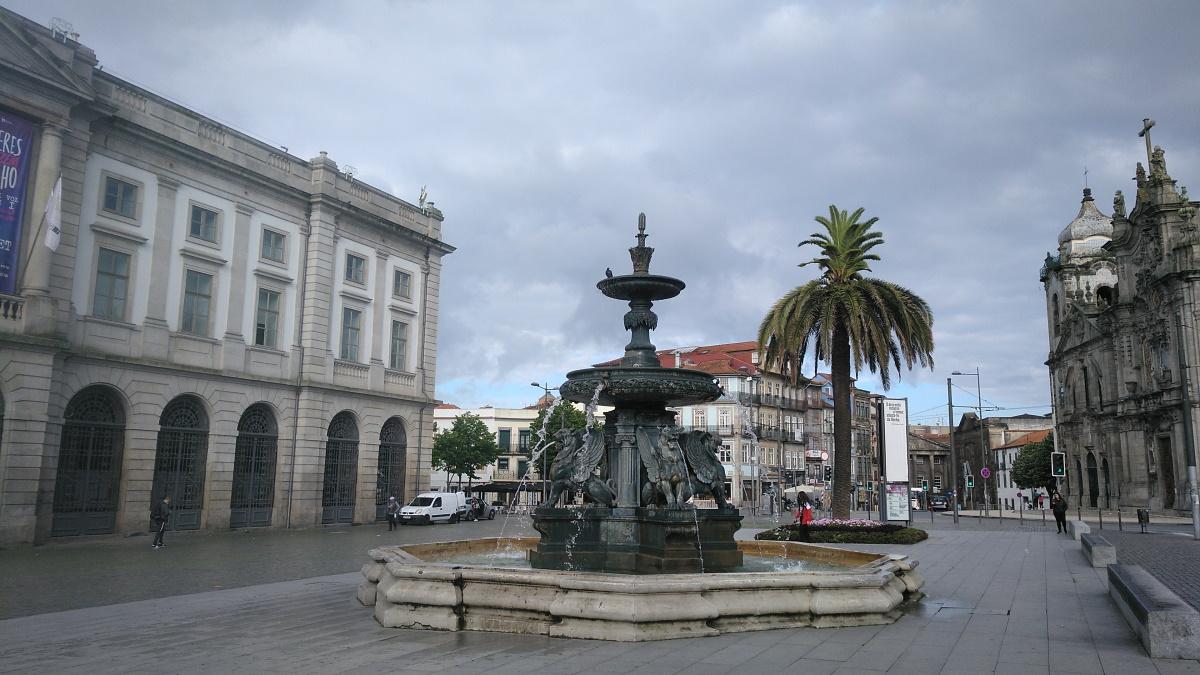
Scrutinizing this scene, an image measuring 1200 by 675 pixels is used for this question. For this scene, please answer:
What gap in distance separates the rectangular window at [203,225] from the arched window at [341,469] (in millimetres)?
8972

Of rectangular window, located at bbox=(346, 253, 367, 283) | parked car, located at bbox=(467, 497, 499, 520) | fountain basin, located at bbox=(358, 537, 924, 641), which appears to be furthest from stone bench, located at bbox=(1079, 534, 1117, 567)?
parked car, located at bbox=(467, 497, 499, 520)

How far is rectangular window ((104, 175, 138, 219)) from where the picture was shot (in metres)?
27.5

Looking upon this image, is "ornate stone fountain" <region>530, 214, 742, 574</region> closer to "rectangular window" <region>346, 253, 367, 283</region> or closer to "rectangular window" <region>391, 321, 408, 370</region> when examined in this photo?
"rectangular window" <region>346, 253, 367, 283</region>

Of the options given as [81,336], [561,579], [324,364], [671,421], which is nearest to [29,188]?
[81,336]

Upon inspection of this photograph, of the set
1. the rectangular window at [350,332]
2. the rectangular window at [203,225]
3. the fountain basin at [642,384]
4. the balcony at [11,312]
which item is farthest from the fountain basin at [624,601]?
the rectangular window at [350,332]

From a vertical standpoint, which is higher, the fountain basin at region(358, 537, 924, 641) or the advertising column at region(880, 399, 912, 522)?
the advertising column at region(880, 399, 912, 522)

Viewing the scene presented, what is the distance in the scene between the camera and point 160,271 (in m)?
29.0

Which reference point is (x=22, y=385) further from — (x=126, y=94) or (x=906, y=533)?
(x=906, y=533)

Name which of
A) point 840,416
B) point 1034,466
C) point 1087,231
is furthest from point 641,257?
point 1034,466

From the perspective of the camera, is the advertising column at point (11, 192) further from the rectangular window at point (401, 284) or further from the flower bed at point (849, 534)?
the flower bed at point (849, 534)

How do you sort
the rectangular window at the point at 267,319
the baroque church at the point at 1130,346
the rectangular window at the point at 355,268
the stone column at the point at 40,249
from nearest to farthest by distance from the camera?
the stone column at the point at 40,249 < the rectangular window at the point at 267,319 < the rectangular window at the point at 355,268 < the baroque church at the point at 1130,346

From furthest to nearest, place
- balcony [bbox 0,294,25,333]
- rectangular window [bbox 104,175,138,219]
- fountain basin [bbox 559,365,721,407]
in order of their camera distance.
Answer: rectangular window [bbox 104,175,138,219] → balcony [bbox 0,294,25,333] → fountain basin [bbox 559,365,721,407]

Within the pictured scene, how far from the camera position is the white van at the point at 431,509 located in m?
37.9

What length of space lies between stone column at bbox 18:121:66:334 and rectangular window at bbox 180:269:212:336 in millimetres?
5718
